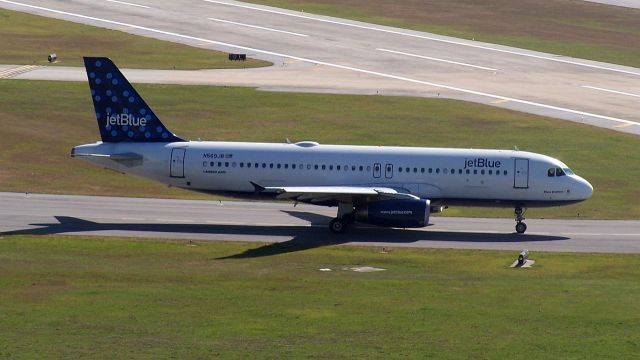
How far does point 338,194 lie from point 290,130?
1291 inches

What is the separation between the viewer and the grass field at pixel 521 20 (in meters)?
146

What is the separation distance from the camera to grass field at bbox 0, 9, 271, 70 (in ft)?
410

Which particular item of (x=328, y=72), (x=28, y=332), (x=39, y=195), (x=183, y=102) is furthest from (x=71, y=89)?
(x=28, y=332)

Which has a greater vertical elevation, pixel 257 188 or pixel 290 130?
pixel 290 130

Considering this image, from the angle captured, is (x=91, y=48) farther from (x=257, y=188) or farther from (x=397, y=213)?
(x=397, y=213)

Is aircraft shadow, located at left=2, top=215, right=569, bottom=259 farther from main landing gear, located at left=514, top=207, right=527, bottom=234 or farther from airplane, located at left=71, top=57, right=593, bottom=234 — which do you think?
airplane, located at left=71, top=57, right=593, bottom=234

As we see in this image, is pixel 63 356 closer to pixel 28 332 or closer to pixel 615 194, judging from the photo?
pixel 28 332

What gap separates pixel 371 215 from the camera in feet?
212

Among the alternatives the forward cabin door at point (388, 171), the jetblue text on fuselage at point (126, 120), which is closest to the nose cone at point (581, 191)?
the forward cabin door at point (388, 171)

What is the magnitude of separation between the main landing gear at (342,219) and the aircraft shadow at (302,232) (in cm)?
34

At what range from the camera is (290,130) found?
317 ft

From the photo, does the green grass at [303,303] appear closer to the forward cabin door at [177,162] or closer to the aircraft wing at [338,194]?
the aircraft wing at [338,194]

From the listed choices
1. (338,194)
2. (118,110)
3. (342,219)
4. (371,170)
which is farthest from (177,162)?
(371,170)

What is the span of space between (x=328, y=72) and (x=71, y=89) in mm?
26529
